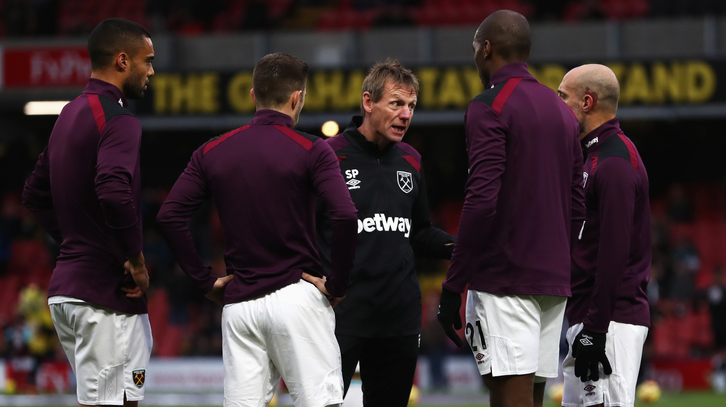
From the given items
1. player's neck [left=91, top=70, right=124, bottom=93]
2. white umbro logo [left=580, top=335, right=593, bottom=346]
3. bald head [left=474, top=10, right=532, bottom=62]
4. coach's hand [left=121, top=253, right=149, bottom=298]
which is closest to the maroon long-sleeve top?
coach's hand [left=121, top=253, right=149, bottom=298]

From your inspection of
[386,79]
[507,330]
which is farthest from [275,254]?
[386,79]

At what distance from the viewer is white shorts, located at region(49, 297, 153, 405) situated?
4121 mm

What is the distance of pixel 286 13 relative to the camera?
728 inches

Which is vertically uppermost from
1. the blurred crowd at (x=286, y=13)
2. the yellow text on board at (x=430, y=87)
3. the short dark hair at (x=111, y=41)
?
the blurred crowd at (x=286, y=13)

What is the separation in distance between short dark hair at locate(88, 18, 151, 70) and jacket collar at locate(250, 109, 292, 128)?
0.77 meters

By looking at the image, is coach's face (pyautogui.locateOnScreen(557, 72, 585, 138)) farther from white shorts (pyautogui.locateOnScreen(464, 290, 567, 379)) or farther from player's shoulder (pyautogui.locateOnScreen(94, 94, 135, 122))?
player's shoulder (pyautogui.locateOnScreen(94, 94, 135, 122))

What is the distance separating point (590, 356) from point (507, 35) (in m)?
1.53

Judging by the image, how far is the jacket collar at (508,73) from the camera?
4.12 metres

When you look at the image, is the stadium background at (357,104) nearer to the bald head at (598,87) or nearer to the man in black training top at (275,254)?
the bald head at (598,87)

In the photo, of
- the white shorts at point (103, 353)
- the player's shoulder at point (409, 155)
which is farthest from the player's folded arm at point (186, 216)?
the player's shoulder at point (409, 155)

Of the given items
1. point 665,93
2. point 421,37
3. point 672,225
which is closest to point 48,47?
point 421,37

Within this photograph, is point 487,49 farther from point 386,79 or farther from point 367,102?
point 367,102

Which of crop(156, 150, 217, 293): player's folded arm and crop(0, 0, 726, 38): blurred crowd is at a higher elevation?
crop(0, 0, 726, 38): blurred crowd

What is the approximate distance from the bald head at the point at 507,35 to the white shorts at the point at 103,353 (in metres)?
2.11
